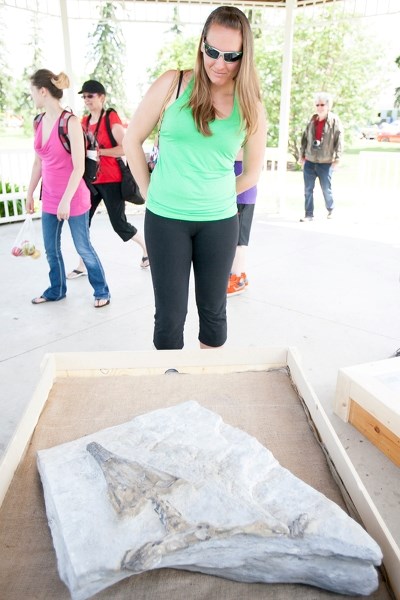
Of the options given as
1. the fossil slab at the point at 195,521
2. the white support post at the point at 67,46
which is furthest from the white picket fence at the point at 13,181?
the fossil slab at the point at 195,521

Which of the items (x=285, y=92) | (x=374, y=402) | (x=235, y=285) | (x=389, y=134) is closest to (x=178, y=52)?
(x=389, y=134)

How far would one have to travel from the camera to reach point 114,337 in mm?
3408

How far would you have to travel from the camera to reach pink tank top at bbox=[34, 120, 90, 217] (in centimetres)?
345

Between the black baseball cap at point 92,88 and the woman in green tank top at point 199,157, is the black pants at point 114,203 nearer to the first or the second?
the black baseball cap at point 92,88

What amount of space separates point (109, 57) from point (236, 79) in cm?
2290

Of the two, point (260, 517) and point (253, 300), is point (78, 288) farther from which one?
point (260, 517)

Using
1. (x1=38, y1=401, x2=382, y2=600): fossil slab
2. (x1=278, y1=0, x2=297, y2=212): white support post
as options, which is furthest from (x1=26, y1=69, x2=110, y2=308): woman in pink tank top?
(x1=278, y1=0, x2=297, y2=212): white support post

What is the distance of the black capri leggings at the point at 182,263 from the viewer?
→ 1.88 m

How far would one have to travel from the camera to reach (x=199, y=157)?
1793 millimetres

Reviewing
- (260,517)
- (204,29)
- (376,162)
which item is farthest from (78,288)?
(376,162)

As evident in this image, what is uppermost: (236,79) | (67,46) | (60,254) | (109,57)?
(109,57)

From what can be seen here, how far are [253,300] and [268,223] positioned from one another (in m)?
3.39

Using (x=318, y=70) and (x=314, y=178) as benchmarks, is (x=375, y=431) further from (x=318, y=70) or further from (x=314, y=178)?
(x=318, y=70)

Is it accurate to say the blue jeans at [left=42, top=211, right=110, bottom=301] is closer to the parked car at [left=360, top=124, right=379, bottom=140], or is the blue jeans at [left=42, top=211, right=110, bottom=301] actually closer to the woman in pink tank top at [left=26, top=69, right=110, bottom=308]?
the woman in pink tank top at [left=26, top=69, right=110, bottom=308]
